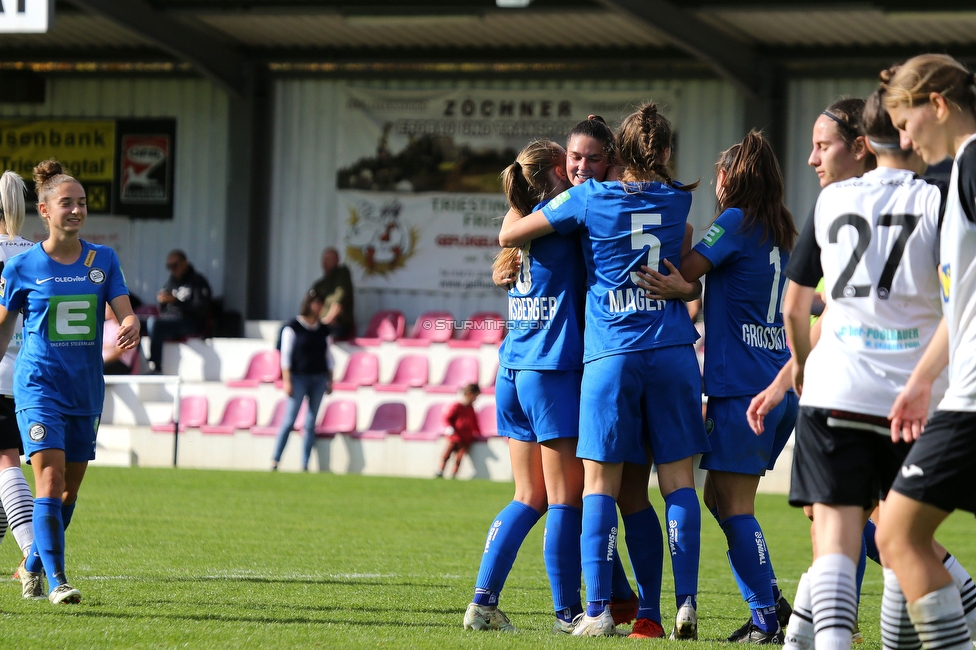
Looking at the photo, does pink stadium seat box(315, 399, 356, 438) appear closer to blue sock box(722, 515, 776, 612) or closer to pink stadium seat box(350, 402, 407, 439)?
pink stadium seat box(350, 402, 407, 439)

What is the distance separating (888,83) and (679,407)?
165cm

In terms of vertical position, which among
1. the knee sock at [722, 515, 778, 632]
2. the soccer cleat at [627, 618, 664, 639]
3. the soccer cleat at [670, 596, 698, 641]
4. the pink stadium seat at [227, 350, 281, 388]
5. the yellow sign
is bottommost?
the pink stadium seat at [227, 350, 281, 388]

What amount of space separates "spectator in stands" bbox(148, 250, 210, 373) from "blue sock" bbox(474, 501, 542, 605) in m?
14.0

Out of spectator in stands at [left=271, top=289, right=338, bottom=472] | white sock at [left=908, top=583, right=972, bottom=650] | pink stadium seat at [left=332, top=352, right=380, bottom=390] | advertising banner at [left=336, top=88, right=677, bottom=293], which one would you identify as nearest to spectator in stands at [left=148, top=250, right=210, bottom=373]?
pink stadium seat at [left=332, top=352, right=380, bottom=390]

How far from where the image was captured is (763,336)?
517cm

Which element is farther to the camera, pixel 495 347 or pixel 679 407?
pixel 495 347

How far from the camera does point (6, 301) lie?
Result: 5.60 meters

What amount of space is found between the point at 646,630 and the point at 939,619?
1.60m

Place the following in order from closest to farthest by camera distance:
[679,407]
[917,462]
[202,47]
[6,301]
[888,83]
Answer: [917,462] → [888,83] → [679,407] → [6,301] → [202,47]

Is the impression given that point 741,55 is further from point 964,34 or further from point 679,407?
point 679,407

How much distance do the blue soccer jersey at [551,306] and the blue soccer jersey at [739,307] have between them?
510mm

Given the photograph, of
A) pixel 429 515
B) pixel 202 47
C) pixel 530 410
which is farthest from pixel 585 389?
pixel 202 47

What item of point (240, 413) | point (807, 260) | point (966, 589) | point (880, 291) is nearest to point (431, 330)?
point (240, 413)

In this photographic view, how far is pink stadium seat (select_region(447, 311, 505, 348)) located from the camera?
17.9m
